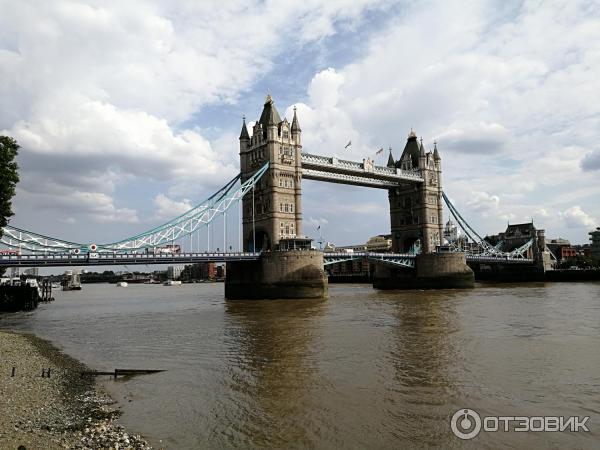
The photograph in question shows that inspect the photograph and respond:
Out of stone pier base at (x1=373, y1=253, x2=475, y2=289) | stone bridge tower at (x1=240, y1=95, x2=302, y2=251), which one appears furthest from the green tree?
stone pier base at (x1=373, y1=253, x2=475, y2=289)

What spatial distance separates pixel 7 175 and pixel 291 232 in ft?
111

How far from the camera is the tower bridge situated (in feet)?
143

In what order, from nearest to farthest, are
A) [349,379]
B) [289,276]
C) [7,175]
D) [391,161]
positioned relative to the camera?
[349,379] < [7,175] < [289,276] < [391,161]

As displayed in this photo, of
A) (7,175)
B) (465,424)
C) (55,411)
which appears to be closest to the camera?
(465,424)

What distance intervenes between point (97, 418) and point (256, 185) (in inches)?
1919

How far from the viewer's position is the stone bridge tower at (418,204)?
75.2 meters

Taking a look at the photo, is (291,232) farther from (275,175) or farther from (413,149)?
(413,149)

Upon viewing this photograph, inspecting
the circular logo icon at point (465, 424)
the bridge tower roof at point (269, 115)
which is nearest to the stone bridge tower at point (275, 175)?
the bridge tower roof at point (269, 115)

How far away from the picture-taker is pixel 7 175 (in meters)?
25.9

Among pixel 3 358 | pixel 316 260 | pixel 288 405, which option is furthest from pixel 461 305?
pixel 3 358

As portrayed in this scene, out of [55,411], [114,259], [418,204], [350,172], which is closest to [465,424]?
[55,411]

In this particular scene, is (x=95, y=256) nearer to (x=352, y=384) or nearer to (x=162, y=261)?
(x=162, y=261)

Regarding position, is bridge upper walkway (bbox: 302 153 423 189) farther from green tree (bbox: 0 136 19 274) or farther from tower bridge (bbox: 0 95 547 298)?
green tree (bbox: 0 136 19 274)

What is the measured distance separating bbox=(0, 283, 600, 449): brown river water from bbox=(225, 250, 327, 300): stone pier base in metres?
18.2
